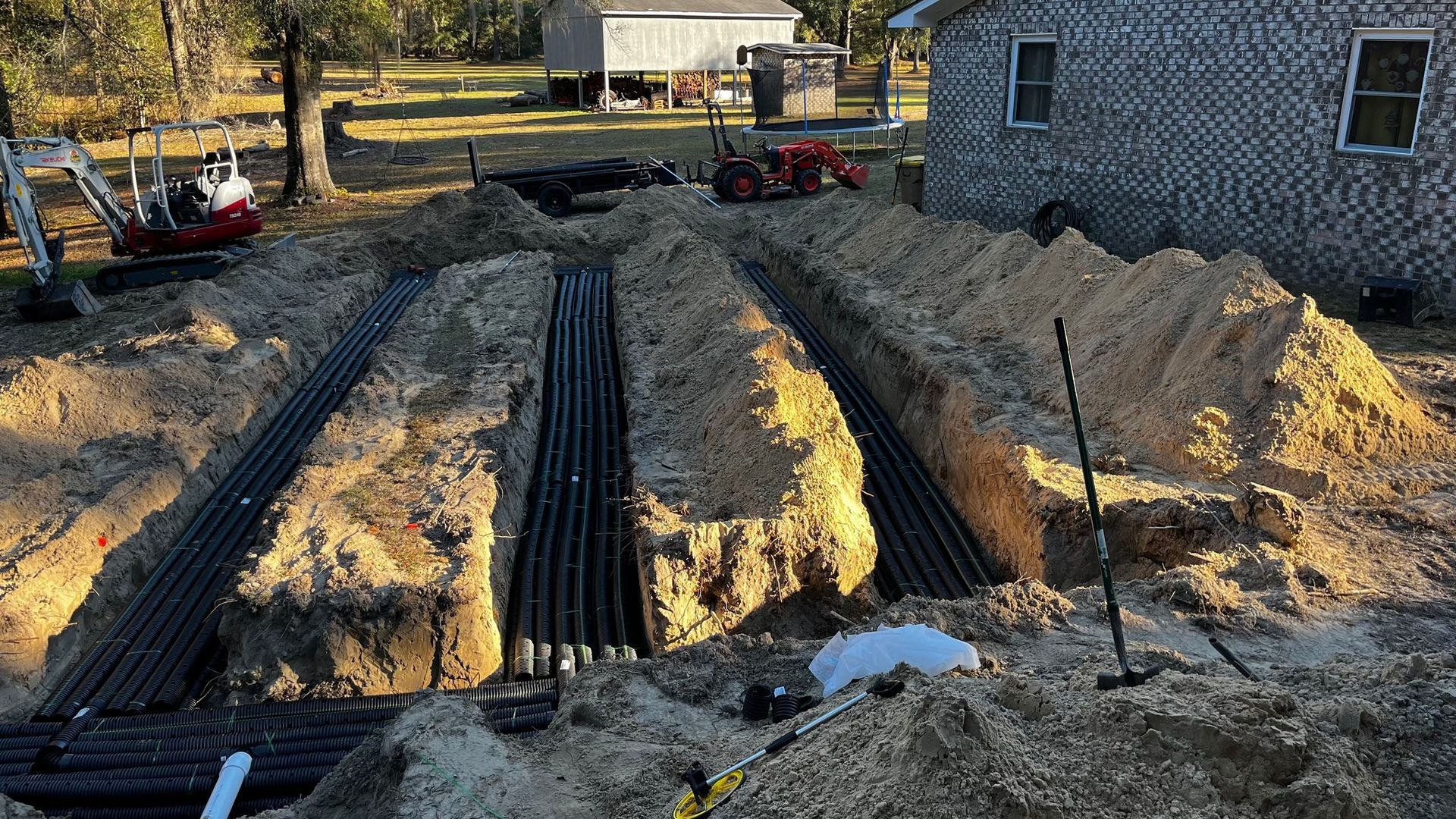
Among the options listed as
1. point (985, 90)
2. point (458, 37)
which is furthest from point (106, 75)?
point (458, 37)

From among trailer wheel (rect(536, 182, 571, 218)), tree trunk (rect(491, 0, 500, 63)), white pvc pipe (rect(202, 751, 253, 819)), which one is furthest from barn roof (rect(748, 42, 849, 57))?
tree trunk (rect(491, 0, 500, 63))

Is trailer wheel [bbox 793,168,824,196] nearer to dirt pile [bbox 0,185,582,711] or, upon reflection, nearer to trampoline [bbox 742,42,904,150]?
trampoline [bbox 742,42,904,150]

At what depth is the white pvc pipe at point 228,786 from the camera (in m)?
4.89

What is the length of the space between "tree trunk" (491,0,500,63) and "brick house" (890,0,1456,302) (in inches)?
1882

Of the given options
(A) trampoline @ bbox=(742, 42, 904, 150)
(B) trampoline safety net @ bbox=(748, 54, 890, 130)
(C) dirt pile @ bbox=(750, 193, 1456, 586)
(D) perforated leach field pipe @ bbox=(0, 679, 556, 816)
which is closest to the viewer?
(D) perforated leach field pipe @ bbox=(0, 679, 556, 816)

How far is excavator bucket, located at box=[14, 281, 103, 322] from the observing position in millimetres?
13617

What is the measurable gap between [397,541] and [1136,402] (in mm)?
6032

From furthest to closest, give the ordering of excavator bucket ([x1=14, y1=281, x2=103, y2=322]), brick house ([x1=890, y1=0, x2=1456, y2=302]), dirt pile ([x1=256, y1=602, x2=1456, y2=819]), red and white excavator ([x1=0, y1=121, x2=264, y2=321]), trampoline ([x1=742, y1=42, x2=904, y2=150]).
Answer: trampoline ([x1=742, y1=42, x2=904, y2=150]) → excavator bucket ([x1=14, y1=281, x2=103, y2=322]) → red and white excavator ([x1=0, y1=121, x2=264, y2=321]) → brick house ([x1=890, y1=0, x2=1456, y2=302]) → dirt pile ([x1=256, y1=602, x2=1456, y2=819])

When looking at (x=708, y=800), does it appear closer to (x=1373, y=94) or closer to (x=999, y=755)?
(x=999, y=755)

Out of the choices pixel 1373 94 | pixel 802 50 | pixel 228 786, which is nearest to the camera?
pixel 228 786

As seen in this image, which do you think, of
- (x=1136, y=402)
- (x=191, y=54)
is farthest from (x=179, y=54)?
(x=1136, y=402)

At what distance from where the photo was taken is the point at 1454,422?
27.6ft

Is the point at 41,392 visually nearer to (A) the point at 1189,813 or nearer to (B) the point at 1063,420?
(B) the point at 1063,420

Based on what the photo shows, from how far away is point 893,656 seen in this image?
17.8ft
